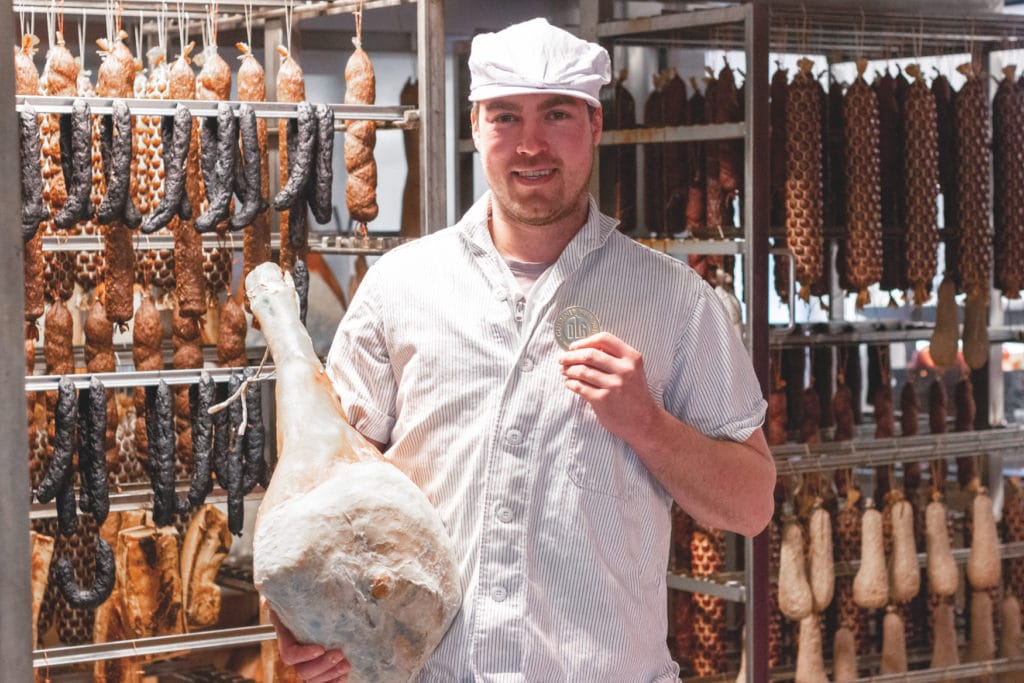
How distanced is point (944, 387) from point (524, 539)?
3969mm

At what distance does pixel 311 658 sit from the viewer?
235cm

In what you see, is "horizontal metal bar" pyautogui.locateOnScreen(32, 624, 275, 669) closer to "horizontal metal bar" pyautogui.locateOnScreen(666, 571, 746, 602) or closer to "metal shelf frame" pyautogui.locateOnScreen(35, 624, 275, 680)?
"metal shelf frame" pyautogui.locateOnScreen(35, 624, 275, 680)

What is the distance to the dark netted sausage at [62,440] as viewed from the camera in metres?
3.82

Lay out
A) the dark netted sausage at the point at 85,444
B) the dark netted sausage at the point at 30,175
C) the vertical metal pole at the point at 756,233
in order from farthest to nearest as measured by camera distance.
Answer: the vertical metal pole at the point at 756,233, the dark netted sausage at the point at 85,444, the dark netted sausage at the point at 30,175

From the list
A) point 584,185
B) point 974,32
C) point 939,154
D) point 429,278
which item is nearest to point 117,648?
point 429,278

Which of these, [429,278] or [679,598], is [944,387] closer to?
[679,598]

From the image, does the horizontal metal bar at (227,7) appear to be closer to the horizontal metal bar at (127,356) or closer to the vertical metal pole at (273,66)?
the vertical metal pole at (273,66)

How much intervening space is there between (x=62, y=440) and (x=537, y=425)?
5.98 ft

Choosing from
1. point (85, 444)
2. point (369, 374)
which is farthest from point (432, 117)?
point (369, 374)

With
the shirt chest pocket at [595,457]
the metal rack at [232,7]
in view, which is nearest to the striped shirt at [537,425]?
the shirt chest pocket at [595,457]

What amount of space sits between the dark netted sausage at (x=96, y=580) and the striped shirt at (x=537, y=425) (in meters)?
1.62

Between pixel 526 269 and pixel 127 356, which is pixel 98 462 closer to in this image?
pixel 127 356

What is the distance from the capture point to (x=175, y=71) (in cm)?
413

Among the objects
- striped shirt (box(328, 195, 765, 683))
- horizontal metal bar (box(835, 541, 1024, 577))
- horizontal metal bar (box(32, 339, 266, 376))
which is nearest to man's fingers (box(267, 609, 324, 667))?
striped shirt (box(328, 195, 765, 683))
